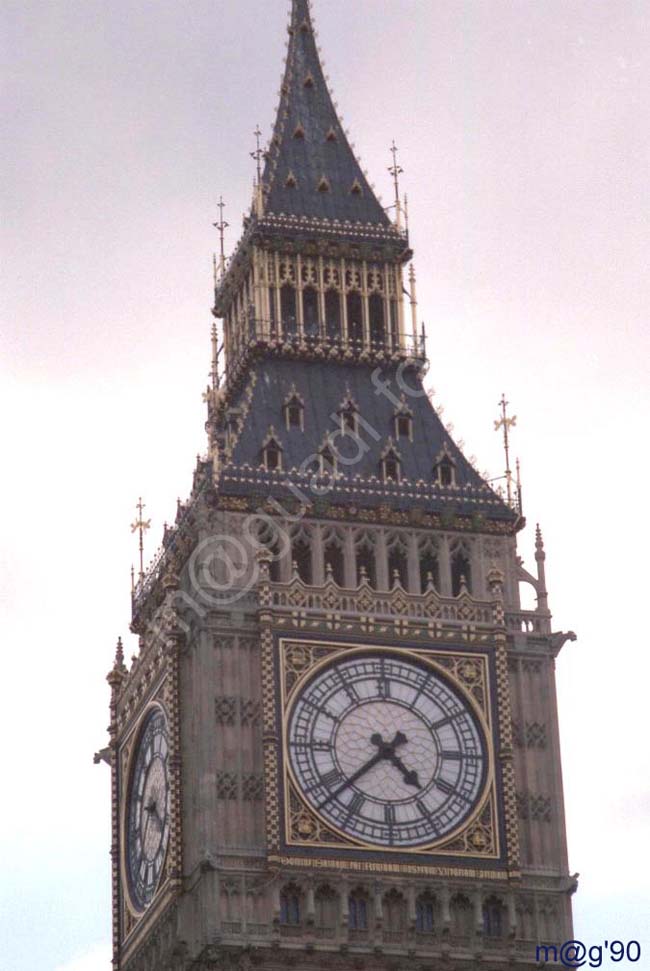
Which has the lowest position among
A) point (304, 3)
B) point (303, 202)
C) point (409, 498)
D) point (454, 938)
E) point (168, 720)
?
point (454, 938)

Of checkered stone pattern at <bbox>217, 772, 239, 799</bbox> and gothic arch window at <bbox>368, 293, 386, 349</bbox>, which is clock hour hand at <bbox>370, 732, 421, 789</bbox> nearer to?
checkered stone pattern at <bbox>217, 772, 239, 799</bbox>

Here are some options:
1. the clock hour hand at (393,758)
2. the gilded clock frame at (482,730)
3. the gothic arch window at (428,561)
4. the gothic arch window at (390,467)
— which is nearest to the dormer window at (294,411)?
the gothic arch window at (390,467)

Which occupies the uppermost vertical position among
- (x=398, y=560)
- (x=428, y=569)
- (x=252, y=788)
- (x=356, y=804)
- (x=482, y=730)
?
(x=398, y=560)

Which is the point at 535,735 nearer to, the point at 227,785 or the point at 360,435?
the point at 227,785

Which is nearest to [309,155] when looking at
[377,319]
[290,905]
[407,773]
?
[377,319]

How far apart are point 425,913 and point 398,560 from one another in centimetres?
747

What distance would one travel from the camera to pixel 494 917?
235 ft

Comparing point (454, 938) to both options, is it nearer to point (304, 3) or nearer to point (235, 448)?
point (235, 448)

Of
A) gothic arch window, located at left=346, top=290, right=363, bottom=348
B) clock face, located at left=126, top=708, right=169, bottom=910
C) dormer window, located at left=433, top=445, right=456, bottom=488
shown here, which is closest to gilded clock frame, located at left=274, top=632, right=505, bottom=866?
clock face, located at left=126, top=708, right=169, bottom=910

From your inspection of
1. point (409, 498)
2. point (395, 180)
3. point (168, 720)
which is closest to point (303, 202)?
point (395, 180)

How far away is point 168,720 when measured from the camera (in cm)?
7294

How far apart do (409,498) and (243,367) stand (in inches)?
199

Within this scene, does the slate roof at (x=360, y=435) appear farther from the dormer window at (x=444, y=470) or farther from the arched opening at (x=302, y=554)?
the arched opening at (x=302, y=554)

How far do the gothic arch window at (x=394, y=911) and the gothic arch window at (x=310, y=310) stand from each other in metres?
13.1
